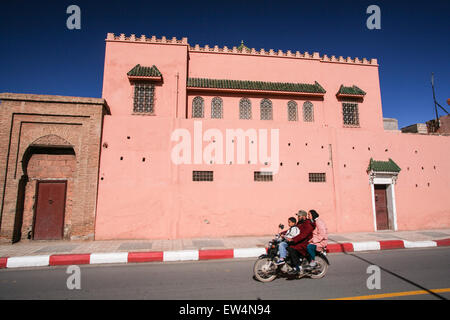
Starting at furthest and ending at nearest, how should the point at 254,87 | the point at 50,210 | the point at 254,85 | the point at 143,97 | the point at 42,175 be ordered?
the point at 254,85, the point at 254,87, the point at 143,97, the point at 42,175, the point at 50,210

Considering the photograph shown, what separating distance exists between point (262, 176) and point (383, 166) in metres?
6.50

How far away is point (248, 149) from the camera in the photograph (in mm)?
11922

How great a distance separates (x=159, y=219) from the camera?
35.6ft

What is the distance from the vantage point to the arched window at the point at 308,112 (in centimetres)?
1463

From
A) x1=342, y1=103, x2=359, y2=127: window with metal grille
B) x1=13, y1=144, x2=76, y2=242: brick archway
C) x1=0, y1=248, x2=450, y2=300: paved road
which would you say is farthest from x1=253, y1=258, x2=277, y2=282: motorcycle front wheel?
x1=342, y1=103, x2=359, y2=127: window with metal grille

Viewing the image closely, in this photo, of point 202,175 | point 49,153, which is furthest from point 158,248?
point 49,153

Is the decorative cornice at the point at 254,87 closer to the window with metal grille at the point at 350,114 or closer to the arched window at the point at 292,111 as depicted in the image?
the arched window at the point at 292,111

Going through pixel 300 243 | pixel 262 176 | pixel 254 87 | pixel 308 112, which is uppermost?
pixel 254 87

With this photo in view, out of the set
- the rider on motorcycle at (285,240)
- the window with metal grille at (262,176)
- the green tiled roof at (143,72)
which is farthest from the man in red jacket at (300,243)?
the green tiled roof at (143,72)

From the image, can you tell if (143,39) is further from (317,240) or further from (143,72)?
(317,240)

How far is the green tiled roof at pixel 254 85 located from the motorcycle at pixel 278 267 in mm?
10099

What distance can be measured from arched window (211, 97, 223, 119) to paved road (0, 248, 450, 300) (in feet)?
28.1
